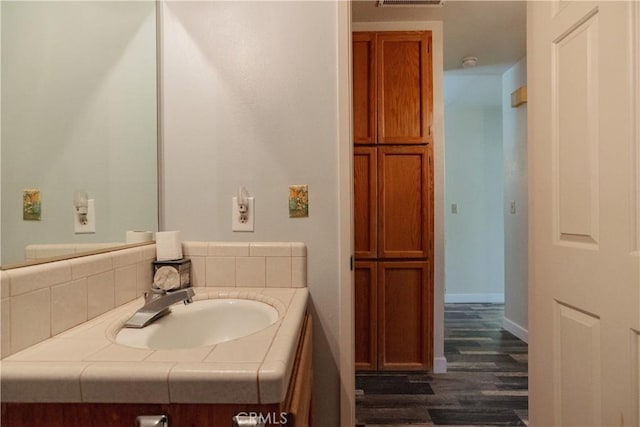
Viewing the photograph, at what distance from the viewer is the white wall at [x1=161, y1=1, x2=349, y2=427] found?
1176 millimetres

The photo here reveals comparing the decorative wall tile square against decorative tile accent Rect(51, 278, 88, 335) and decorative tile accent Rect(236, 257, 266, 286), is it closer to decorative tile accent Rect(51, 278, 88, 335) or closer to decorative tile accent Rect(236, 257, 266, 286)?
decorative tile accent Rect(236, 257, 266, 286)

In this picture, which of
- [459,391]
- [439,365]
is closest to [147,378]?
[459,391]

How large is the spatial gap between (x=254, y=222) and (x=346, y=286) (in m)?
0.44

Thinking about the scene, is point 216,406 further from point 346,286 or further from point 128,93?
point 128,93

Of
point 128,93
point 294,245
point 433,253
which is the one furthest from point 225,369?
point 433,253

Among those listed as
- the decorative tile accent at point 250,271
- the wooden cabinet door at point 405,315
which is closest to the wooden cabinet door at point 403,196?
the wooden cabinet door at point 405,315

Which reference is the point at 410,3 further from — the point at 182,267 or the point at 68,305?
the point at 68,305

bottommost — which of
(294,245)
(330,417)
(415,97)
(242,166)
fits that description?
(330,417)

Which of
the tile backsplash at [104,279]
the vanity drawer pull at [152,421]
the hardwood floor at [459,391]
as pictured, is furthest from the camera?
the hardwood floor at [459,391]

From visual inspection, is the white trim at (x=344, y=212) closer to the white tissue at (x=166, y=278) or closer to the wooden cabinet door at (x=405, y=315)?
the white tissue at (x=166, y=278)

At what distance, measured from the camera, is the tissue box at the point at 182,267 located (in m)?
1.07

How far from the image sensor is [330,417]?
1.18 meters

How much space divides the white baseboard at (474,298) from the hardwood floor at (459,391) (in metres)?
1.26

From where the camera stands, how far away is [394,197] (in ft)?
6.89
